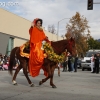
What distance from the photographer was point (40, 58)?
1022 cm

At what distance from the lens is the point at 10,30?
129 feet

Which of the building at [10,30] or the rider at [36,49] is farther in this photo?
the building at [10,30]

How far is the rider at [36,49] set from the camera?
10.2 metres

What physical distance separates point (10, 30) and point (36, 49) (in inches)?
1166

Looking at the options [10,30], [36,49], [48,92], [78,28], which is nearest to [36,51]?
[36,49]

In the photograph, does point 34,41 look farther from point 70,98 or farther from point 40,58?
point 70,98

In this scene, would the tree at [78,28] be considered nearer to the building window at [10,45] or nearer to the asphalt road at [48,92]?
the building window at [10,45]

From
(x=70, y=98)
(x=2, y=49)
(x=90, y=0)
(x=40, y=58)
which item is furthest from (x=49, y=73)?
(x=2, y=49)

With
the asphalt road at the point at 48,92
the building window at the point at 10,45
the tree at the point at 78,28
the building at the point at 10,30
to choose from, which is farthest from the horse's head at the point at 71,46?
the tree at the point at 78,28

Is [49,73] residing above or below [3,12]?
below

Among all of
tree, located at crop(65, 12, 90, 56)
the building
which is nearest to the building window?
the building

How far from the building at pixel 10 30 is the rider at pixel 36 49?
2640cm

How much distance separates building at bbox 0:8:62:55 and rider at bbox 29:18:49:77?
26.4 metres

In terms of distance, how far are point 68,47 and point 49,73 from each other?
4.31 ft
